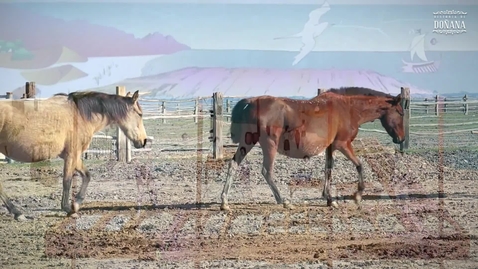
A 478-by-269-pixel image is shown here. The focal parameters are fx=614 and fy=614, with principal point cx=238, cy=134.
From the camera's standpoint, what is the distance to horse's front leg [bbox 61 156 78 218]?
22.9 feet

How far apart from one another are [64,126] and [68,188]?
2.39ft

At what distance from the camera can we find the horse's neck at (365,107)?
8352mm

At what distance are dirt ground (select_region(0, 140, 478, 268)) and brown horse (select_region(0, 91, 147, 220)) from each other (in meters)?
0.51

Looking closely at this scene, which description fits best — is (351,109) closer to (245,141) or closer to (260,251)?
(245,141)

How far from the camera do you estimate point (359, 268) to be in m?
4.89

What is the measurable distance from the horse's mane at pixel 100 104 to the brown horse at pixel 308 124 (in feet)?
4.62

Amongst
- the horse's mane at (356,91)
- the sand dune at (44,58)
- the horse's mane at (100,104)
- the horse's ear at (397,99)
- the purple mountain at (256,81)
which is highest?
the sand dune at (44,58)

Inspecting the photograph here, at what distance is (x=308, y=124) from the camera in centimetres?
798

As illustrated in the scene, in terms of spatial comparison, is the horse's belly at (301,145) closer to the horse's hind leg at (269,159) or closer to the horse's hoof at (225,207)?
the horse's hind leg at (269,159)

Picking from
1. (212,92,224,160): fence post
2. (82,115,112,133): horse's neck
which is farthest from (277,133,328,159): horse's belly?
(212,92,224,160): fence post

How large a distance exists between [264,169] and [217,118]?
4.72 meters

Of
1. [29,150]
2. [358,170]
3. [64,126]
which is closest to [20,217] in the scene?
[29,150]

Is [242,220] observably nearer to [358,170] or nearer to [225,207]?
[225,207]

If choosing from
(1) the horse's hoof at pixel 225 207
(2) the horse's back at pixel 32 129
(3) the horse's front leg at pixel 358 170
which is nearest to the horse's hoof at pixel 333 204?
(3) the horse's front leg at pixel 358 170
